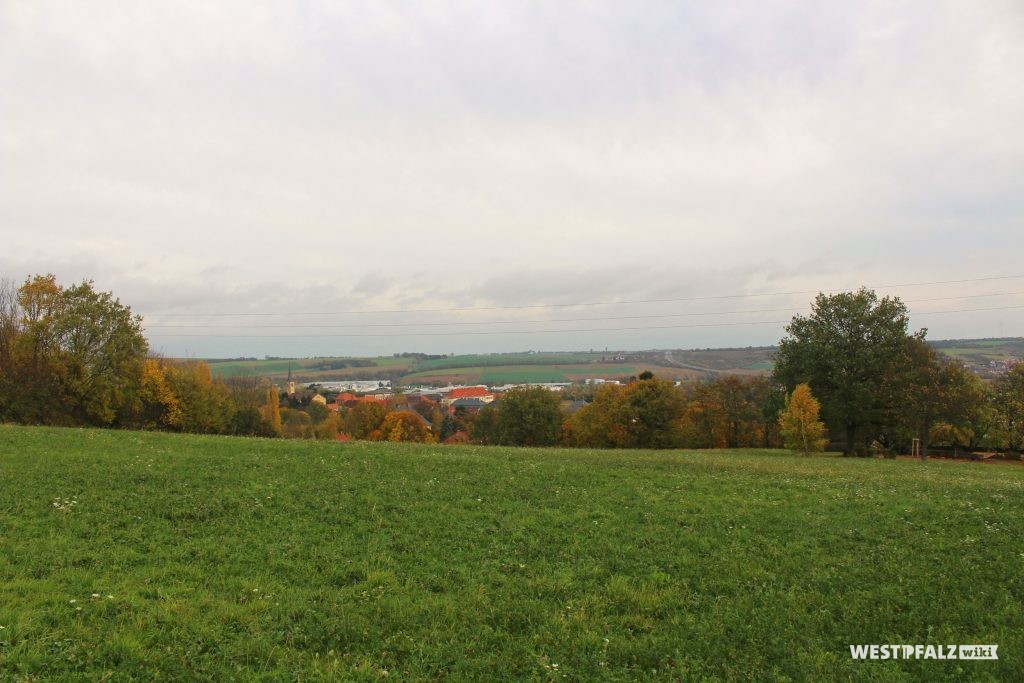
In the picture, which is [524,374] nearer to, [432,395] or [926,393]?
[432,395]

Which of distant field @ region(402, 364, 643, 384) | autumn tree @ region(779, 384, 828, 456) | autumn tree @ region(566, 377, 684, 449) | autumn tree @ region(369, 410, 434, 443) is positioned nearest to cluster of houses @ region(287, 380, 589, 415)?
distant field @ region(402, 364, 643, 384)

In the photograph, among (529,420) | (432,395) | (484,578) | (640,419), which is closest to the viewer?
(484,578)

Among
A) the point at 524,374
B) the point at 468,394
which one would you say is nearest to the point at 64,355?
the point at 468,394

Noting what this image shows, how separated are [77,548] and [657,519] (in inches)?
458

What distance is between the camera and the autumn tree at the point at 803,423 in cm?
3938

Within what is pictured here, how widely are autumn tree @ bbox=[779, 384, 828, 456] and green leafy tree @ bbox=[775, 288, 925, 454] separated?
4.10 m

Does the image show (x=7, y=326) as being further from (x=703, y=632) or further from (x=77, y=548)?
(x=703, y=632)

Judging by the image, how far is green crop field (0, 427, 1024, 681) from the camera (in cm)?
639

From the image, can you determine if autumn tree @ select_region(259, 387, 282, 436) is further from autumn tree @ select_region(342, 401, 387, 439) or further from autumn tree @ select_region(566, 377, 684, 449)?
autumn tree @ select_region(566, 377, 684, 449)

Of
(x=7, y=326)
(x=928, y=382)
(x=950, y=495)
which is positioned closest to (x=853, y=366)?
(x=928, y=382)

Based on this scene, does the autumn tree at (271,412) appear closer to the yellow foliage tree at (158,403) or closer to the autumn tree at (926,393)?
the yellow foliage tree at (158,403)

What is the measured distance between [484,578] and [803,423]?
3749cm

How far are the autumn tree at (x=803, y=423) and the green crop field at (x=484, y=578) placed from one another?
24.5 meters

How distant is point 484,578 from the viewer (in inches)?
357
